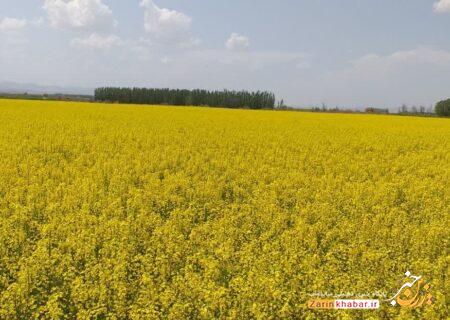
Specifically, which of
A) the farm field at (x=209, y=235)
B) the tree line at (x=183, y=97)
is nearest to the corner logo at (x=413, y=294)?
the farm field at (x=209, y=235)

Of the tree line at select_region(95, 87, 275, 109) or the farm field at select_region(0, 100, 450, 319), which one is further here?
the tree line at select_region(95, 87, 275, 109)

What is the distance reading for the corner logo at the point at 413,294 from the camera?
4.50 metres

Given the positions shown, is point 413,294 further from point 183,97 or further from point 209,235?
point 183,97

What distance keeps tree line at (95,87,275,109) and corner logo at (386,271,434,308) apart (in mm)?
72300

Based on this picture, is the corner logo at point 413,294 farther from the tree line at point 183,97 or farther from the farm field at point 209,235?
the tree line at point 183,97

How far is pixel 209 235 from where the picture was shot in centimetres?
630

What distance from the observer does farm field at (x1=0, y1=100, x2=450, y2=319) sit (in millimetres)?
4402

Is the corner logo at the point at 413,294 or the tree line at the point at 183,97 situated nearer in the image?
the corner logo at the point at 413,294

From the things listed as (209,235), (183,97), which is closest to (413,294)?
(209,235)

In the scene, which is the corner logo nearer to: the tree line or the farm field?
the farm field

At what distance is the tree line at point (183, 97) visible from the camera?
78.7 meters

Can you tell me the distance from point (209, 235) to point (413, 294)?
9.44 ft

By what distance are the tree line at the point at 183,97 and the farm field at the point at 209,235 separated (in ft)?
217

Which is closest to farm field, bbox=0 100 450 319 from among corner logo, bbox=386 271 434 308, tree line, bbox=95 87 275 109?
corner logo, bbox=386 271 434 308
